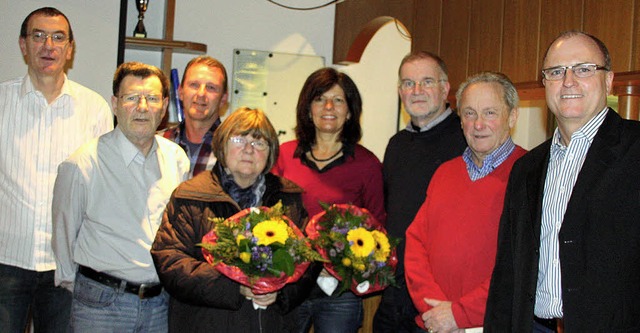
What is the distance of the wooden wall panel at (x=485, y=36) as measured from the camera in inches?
163

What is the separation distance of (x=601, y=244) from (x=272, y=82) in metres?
3.66

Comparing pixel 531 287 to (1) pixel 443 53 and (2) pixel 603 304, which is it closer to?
(2) pixel 603 304

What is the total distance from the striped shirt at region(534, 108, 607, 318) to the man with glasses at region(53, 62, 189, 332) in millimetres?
1554

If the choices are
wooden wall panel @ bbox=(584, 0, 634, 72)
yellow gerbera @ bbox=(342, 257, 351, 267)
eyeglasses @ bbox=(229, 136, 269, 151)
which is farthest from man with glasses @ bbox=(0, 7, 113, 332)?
wooden wall panel @ bbox=(584, 0, 634, 72)

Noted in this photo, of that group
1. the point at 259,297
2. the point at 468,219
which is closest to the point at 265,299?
the point at 259,297

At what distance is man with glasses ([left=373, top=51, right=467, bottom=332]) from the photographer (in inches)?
130

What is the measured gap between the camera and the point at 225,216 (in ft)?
9.57

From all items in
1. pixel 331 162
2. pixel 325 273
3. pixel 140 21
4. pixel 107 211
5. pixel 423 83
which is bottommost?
pixel 325 273

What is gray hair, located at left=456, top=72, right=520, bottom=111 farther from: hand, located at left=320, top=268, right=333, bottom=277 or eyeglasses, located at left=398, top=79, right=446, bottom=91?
hand, located at left=320, top=268, right=333, bottom=277

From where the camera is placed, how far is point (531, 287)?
2.45 metres

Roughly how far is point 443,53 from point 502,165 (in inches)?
71.7

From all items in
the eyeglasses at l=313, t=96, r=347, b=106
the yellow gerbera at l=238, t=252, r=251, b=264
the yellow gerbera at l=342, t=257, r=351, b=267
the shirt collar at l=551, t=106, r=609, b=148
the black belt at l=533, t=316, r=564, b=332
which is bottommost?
the black belt at l=533, t=316, r=564, b=332

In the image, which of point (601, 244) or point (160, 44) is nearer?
point (601, 244)

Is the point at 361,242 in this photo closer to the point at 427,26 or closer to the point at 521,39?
the point at 521,39
